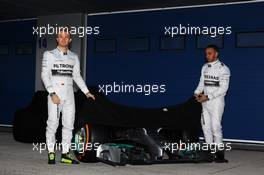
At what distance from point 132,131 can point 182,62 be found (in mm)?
4520

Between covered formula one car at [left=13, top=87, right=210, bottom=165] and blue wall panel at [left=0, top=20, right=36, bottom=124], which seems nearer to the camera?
covered formula one car at [left=13, top=87, right=210, bottom=165]

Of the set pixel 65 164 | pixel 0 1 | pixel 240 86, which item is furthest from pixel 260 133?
pixel 0 1

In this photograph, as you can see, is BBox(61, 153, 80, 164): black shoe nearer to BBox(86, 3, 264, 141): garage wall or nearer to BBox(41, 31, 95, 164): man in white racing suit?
BBox(41, 31, 95, 164): man in white racing suit

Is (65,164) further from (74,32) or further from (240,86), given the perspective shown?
(74,32)

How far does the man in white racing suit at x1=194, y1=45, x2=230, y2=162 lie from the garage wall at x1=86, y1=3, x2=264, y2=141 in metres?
2.77

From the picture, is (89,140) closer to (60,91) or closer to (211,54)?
(60,91)

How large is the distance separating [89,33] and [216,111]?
5.90m

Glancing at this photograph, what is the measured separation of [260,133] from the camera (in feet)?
33.4

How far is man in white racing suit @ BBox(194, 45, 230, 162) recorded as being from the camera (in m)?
7.66

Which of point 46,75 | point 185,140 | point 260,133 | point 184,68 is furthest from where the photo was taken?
point 184,68

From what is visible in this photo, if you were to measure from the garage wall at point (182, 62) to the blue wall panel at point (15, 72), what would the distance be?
2.11 metres

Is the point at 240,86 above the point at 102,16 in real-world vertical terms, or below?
below

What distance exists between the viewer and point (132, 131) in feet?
23.3

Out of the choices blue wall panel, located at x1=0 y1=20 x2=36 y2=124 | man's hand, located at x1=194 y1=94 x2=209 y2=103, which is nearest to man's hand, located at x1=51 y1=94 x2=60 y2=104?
man's hand, located at x1=194 y1=94 x2=209 y2=103
